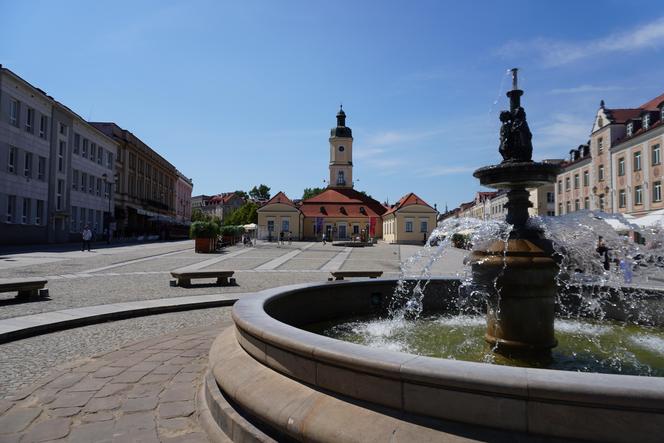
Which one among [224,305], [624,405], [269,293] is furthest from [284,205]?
Result: [624,405]

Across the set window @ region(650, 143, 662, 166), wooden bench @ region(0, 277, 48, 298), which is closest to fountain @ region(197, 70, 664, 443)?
wooden bench @ region(0, 277, 48, 298)

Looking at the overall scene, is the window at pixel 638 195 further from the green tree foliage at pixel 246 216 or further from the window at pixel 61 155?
the green tree foliage at pixel 246 216

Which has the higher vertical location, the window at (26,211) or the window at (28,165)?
the window at (28,165)

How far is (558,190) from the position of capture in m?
54.9

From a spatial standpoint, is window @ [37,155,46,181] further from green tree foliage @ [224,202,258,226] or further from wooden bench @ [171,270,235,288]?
green tree foliage @ [224,202,258,226]

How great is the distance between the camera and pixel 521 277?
504 centimetres

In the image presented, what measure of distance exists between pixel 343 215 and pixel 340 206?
2.38 m

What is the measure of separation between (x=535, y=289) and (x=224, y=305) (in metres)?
7.80

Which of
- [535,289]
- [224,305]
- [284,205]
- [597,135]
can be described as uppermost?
[597,135]

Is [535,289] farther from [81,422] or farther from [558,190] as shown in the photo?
[558,190]

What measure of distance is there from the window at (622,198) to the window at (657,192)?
157 inches

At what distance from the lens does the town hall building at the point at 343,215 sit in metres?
60.7

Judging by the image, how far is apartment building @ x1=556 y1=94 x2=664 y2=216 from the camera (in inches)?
1399

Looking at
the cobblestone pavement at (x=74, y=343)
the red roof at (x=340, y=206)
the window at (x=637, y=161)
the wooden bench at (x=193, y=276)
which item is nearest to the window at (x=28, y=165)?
the wooden bench at (x=193, y=276)
